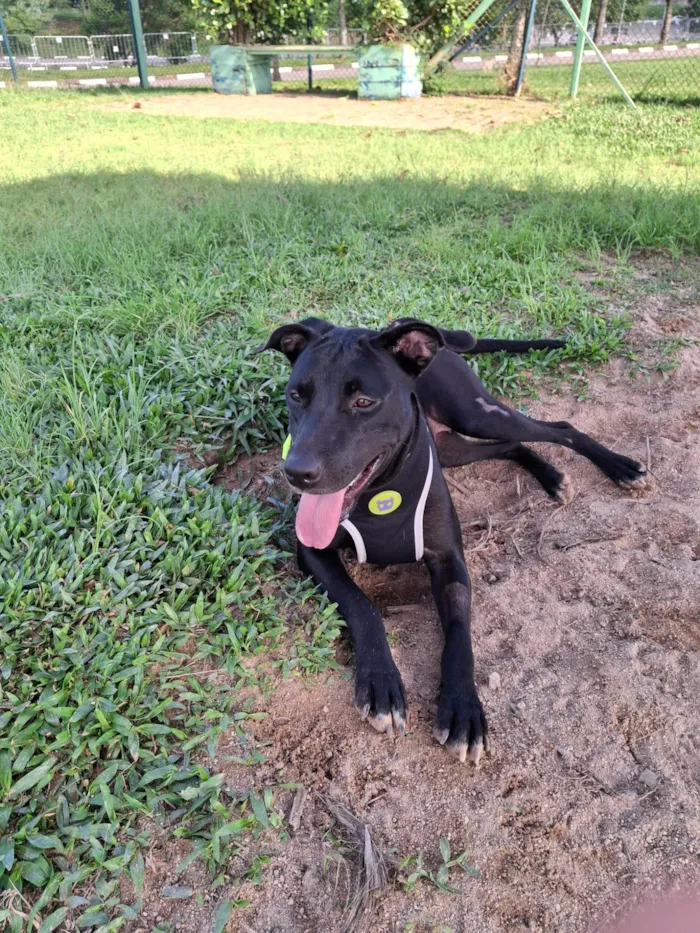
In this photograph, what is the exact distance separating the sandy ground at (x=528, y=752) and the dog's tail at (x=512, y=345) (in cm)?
103

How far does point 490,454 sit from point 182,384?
1.65 m

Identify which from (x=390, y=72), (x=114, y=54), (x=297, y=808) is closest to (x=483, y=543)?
(x=297, y=808)

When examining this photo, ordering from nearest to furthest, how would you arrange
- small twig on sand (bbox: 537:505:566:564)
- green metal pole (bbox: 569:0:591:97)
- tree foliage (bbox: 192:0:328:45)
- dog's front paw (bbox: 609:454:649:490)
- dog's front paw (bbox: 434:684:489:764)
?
dog's front paw (bbox: 434:684:489:764), small twig on sand (bbox: 537:505:566:564), dog's front paw (bbox: 609:454:649:490), green metal pole (bbox: 569:0:591:97), tree foliage (bbox: 192:0:328:45)

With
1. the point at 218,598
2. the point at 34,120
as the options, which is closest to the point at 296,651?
the point at 218,598

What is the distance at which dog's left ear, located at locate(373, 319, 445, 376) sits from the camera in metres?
2.60

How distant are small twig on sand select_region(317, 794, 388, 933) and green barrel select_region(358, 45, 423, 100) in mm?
14264

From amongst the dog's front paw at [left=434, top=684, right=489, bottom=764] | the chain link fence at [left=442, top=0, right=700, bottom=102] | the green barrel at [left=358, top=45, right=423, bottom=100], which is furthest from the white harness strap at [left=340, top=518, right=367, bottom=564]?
A: the green barrel at [left=358, top=45, right=423, bottom=100]

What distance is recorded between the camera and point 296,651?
245 centimetres

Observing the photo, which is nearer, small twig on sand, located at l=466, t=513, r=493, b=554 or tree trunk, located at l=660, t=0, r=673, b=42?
small twig on sand, located at l=466, t=513, r=493, b=554

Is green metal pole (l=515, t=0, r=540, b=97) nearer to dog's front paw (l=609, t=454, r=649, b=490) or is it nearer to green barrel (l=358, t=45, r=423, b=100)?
green barrel (l=358, t=45, r=423, b=100)

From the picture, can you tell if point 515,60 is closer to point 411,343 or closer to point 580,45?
point 580,45

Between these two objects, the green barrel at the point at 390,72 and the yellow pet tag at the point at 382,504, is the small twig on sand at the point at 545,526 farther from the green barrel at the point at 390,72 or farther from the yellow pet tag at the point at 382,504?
the green barrel at the point at 390,72

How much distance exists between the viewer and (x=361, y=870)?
1876mm

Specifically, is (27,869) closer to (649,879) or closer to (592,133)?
(649,879)
